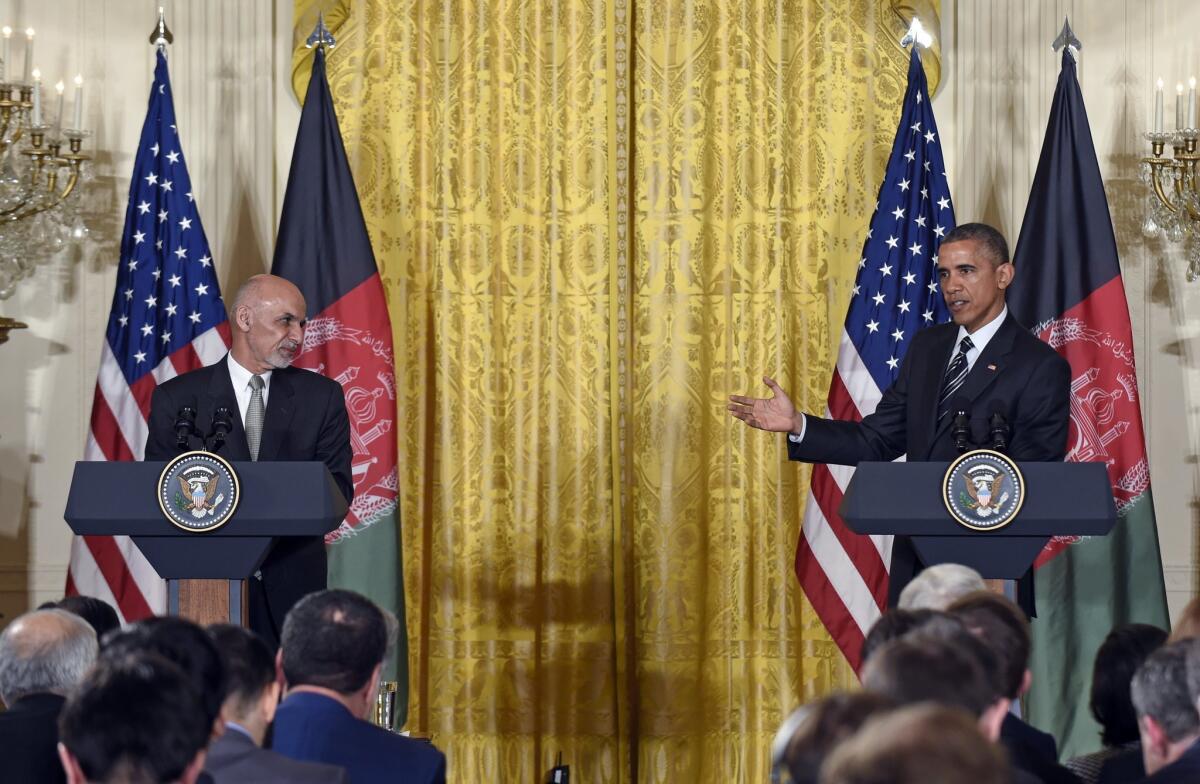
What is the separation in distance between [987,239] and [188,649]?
10.4 feet

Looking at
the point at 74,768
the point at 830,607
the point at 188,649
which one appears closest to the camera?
the point at 74,768

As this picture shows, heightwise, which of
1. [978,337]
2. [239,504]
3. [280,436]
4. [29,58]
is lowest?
[239,504]

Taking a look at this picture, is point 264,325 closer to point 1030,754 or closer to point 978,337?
point 978,337

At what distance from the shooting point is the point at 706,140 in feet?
24.1

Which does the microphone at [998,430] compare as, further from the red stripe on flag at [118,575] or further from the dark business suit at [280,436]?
the red stripe on flag at [118,575]

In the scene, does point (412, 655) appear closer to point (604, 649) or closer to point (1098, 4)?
point (604, 649)

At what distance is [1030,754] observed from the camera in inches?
112

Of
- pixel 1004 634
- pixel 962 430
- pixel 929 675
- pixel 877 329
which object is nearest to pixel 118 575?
pixel 877 329

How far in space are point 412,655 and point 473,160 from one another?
2.22 m

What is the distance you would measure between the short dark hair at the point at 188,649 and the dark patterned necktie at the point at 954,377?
112 inches

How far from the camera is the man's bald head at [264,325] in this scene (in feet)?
16.6

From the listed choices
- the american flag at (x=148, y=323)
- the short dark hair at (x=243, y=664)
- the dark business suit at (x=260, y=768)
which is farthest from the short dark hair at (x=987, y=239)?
the american flag at (x=148, y=323)

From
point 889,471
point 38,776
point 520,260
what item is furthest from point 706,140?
point 38,776

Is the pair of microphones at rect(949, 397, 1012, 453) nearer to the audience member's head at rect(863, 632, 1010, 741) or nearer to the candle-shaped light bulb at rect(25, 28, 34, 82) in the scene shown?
the audience member's head at rect(863, 632, 1010, 741)
